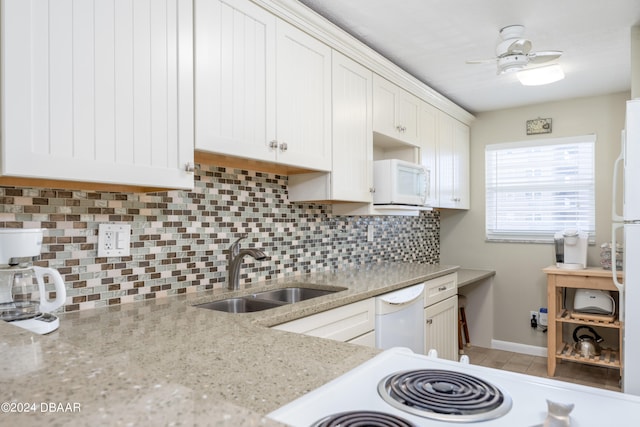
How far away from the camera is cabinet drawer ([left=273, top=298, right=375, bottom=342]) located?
1.75 meters

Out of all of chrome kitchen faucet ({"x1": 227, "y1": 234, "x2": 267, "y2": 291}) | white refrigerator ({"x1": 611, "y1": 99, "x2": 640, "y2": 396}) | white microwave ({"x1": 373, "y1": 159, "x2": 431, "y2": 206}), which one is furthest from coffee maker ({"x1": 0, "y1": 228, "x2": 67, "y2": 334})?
white refrigerator ({"x1": 611, "y1": 99, "x2": 640, "y2": 396})

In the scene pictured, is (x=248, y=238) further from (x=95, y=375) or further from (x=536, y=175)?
(x=536, y=175)

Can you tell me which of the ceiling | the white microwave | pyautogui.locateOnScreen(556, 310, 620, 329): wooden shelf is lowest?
pyautogui.locateOnScreen(556, 310, 620, 329): wooden shelf

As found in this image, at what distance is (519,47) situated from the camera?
2484 millimetres

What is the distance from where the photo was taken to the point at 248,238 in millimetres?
2311

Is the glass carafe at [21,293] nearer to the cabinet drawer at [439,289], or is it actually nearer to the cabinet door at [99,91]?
the cabinet door at [99,91]

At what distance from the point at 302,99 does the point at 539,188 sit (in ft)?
9.54

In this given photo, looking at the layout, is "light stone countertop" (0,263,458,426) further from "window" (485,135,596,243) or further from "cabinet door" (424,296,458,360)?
"window" (485,135,596,243)

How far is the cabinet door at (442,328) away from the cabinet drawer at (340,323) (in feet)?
2.50

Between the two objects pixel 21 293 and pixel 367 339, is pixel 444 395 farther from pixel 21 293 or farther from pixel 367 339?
pixel 367 339

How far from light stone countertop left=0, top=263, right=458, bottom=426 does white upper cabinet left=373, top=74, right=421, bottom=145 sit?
151 centimetres

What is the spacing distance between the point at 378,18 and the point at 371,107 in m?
0.56

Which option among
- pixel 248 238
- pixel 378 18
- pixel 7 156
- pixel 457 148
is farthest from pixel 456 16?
pixel 7 156

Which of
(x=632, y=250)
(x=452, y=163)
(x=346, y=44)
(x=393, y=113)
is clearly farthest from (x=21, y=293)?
(x=452, y=163)
